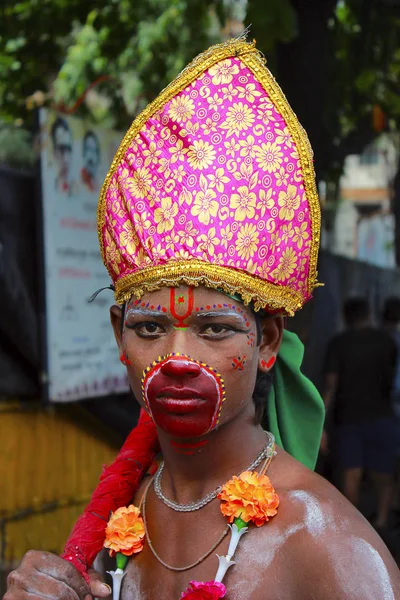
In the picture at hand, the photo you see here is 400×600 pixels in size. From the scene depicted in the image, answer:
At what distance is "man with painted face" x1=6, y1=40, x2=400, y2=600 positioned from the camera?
2.25 m

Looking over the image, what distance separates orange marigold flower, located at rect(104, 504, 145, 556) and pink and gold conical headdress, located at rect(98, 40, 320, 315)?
2.18 ft

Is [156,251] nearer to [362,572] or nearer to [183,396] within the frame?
[183,396]

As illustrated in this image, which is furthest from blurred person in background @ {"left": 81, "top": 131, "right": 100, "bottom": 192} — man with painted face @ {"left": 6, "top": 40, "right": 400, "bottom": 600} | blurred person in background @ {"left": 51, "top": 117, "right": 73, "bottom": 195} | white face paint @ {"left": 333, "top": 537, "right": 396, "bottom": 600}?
white face paint @ {"left": 333, "top": 537, "right": 396, "bottom": 600}

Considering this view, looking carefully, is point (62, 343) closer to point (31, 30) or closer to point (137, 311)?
point (31, 30)

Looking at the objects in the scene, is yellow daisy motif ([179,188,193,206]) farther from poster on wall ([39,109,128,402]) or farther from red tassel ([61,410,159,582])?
poster on wall ([39,109,128,402])

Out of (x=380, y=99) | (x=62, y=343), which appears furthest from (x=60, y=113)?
(x=380, y=99)

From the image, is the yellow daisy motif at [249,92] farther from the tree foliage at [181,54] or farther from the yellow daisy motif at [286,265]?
the tree foliage at [181,54]

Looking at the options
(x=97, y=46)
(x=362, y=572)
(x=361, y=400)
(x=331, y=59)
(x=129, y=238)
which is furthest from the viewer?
(x=361, y=400)

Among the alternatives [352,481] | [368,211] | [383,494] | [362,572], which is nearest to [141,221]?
[362,572]

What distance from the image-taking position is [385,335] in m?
7.50

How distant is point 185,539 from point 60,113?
3.52 m

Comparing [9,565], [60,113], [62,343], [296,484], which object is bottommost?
[9,565]

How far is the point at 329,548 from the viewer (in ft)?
7.19

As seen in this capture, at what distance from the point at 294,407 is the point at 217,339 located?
562 mm
